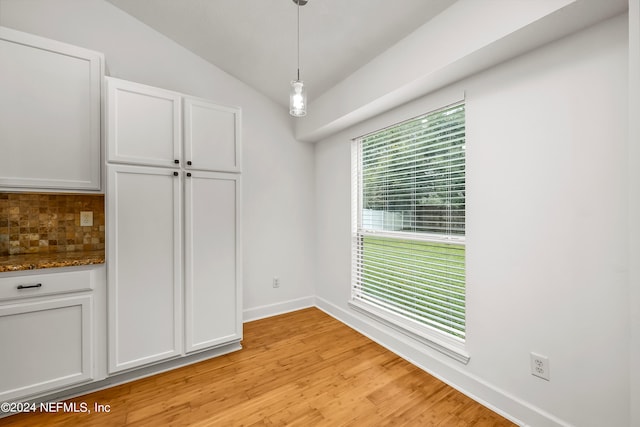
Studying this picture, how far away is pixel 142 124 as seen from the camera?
6.33 ft

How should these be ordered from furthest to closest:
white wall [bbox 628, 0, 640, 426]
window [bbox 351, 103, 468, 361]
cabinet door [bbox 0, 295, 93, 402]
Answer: window [bbox 351, 103, 468, 361] < cabinet door [bbox 0, 295, 93, 402] < white wall [bbox 628, 0, 640, 426]

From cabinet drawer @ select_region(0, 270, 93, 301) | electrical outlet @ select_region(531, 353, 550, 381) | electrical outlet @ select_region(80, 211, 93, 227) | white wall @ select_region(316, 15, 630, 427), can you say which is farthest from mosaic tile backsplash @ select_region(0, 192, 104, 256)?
electrical outlet @ select_region(531, 353, 550, 381)

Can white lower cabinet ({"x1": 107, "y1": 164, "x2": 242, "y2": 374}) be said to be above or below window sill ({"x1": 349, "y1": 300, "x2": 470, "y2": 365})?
above

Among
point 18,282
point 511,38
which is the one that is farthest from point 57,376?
point 511,38

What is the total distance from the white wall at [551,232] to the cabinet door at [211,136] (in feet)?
5.59

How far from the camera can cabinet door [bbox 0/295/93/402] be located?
5.15 ft

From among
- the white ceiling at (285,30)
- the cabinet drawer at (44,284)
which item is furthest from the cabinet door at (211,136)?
the cabinet drawer at (44,284)

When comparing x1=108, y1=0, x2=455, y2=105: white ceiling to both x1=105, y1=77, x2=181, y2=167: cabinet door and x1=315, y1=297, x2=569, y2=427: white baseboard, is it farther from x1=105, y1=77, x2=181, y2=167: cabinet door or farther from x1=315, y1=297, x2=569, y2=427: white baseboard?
x1=315, y1=297, x2=569, y2=427: white baseboard

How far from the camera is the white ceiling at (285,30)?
1808 millimetres

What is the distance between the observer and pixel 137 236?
1902 millimetres

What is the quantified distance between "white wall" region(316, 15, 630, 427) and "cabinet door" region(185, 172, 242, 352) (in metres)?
1.75

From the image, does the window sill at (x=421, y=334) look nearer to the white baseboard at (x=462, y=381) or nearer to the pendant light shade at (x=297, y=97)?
the white baseboard at (x=462, y=381)

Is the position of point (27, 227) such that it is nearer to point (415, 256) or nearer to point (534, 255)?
point (415, 256)

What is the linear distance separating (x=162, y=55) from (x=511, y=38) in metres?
2.76
